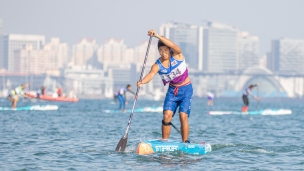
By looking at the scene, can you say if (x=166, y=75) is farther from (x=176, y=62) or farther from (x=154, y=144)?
(x=154, y=144)

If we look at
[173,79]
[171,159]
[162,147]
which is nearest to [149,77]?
[173,79]

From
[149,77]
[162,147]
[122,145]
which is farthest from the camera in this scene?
[122,145]

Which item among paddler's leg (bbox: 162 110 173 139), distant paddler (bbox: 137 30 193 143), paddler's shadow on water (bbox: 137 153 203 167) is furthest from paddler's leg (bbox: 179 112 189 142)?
paddler's shadow on water (bbox: 137 153 203 167)

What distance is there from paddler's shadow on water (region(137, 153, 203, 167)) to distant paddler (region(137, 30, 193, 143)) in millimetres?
948

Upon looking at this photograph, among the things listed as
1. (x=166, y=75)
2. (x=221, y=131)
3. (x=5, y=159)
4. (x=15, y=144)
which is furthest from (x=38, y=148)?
(x=221, y=131)

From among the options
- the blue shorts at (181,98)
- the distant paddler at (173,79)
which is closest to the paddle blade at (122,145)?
the distant paddler at (173,79)

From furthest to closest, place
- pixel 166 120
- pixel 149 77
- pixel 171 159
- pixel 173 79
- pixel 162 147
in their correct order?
1. pixel 166 120
2. pixel 173 79
3. pixel 162 147
4. pixel 149 77
5. pixel 171 159

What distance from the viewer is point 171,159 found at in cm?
1759

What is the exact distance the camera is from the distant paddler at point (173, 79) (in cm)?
1811

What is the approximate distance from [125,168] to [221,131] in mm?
12925

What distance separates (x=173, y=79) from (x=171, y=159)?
195cm

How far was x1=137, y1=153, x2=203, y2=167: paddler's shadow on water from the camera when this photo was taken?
17.1m

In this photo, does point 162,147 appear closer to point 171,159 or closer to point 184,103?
point 171,159

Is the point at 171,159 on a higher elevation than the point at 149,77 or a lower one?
lower
